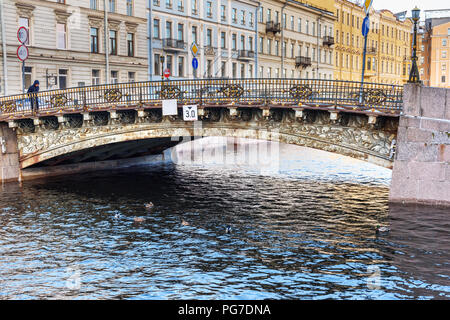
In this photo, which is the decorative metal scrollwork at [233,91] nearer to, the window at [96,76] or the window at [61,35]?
the window at [61,35]

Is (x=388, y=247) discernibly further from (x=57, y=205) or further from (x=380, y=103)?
(x=57, y=205)

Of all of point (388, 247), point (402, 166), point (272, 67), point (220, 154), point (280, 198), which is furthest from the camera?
point (272, 67)

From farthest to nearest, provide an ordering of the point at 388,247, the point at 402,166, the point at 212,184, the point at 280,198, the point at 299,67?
the point at 299,67 → the point at 212,184 → the point at 280,198 → the point at 402,166 → the point at 388,247

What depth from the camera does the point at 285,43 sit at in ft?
260

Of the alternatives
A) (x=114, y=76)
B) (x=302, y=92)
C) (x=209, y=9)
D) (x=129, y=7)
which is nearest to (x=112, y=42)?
(x=114, y=76)

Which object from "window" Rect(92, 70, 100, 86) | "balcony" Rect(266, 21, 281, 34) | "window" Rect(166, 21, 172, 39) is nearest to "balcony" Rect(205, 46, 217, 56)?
"window" Rect(166, 21, 172, 39)

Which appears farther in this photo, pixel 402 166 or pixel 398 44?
pixel 398 44

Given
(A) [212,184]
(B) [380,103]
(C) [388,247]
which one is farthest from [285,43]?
(C) [388,247]

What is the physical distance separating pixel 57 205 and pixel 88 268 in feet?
33.9

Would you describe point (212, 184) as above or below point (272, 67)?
below

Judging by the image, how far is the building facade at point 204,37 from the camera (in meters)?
56.3

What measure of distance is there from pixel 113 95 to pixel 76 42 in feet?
62.2

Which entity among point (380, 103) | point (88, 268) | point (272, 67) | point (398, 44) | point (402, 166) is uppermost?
point (398, 44)

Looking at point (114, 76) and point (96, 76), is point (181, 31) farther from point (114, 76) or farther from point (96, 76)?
point (96, 76)
